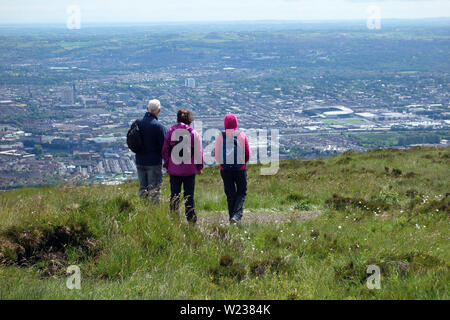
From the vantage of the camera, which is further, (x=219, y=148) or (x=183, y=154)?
(x=219, y=148)

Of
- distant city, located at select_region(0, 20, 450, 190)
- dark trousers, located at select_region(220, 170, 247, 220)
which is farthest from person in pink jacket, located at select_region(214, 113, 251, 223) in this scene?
distant city, located at select_region(0, 20, 450, 190)

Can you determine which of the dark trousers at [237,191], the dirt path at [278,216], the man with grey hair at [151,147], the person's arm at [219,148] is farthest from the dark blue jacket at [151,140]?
the dirt path at [278,216]

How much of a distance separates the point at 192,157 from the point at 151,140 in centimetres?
87

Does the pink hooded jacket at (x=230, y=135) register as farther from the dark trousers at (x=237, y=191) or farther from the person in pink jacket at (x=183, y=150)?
the person in pink jacket at (x=183, y=150)

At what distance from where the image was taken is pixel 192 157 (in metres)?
7.82

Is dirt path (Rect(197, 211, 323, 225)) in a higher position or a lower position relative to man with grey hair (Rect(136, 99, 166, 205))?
lower

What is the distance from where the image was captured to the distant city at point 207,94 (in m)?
47.9

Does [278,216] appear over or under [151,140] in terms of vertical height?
under

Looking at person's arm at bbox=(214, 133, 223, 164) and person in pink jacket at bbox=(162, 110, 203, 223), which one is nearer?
person in pink jacket at bbox=(162, 110, 203, 223)

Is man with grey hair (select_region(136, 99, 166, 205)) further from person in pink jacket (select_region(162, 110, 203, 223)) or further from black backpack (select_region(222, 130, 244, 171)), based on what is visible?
black backpack (select_region(222, 130, 244, 171))

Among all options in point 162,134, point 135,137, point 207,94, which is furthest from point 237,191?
point 207,94

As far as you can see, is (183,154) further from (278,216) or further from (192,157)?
(278,216)

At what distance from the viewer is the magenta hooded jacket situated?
7.77 meters
